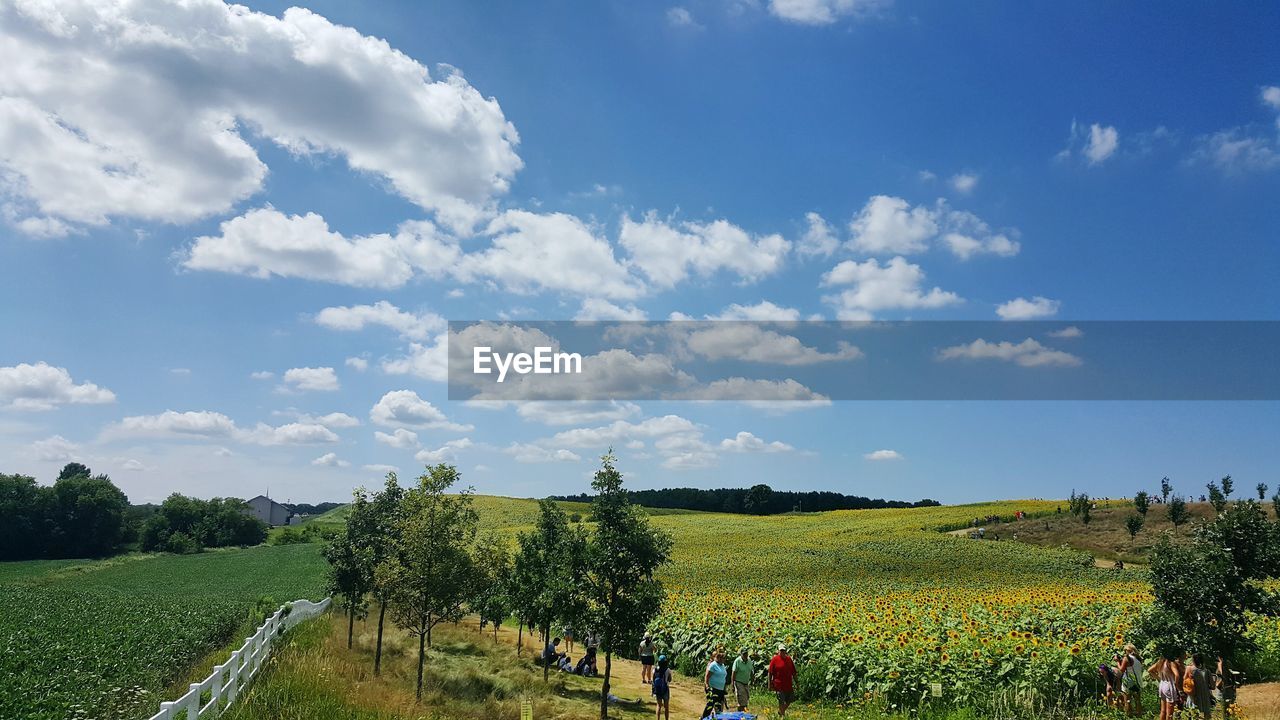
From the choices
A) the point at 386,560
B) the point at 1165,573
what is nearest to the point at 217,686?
the point at 386,560

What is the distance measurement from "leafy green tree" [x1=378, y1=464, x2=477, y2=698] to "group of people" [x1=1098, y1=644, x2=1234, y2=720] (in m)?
17.5

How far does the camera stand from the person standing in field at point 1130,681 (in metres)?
18.4

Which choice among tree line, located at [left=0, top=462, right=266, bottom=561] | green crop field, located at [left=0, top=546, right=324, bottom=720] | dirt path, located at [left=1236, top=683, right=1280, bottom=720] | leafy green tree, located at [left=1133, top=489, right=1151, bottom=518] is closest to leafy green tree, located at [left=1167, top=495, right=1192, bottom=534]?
leafy green tree, located at [left=1133, top=489, right=1151, bottom=518]

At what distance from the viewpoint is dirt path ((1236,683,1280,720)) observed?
1738 centimetres

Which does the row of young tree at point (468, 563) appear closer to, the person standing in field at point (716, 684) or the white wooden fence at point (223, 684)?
the person standing in field at point (716, 684)

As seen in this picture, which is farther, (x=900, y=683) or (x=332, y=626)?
(x=332, y=626)

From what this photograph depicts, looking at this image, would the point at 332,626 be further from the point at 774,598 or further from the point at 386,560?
the point at 774,598

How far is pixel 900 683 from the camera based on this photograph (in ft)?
62.8

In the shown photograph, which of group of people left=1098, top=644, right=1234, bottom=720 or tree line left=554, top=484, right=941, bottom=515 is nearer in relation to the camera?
group of people left=1098, top=644, right=1234, bottom=720

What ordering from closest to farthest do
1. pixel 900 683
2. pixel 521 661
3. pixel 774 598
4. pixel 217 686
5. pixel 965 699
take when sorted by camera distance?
pixel 217 686 < pixel 965 699 < pixel 900 683 < pixel 521 661 < pixel 774 598

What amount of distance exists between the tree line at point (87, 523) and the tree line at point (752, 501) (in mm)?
62747

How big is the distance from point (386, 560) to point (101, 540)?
97.2 meters

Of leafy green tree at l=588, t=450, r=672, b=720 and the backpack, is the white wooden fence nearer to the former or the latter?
leafy green tree at l=588, t=450, r=672, b=720

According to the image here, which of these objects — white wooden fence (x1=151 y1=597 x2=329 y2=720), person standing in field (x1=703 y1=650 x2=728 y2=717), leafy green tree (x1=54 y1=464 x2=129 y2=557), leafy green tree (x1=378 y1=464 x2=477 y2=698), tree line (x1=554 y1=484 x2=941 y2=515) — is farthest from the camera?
tree line (x1=554 y1=484 x2=941 y2=515)
